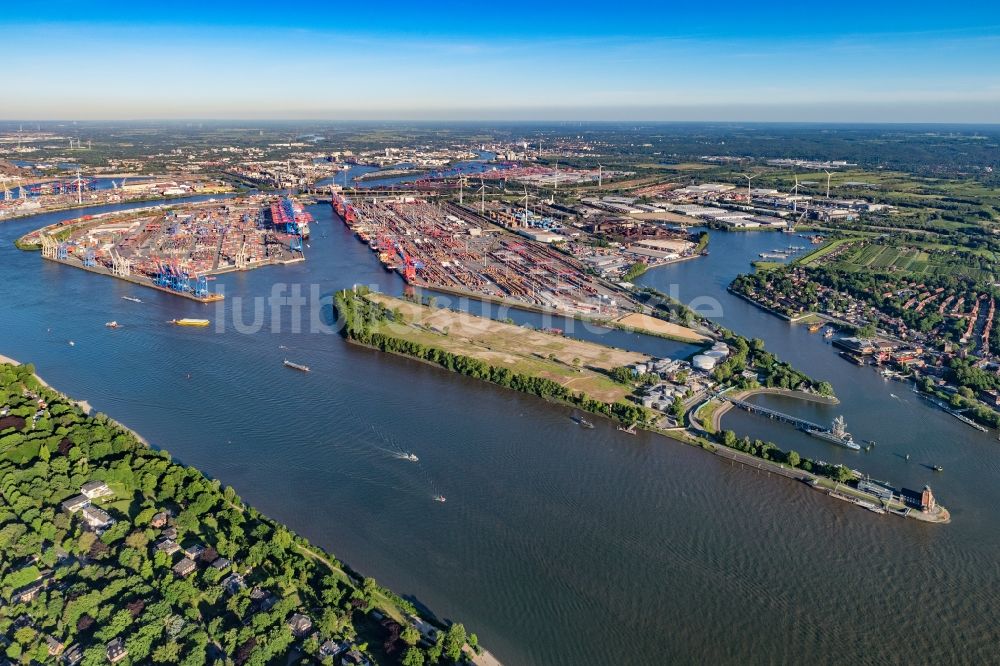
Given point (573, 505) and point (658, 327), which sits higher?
point (658, 327)

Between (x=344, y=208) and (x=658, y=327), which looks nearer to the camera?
(x=658, y=327)

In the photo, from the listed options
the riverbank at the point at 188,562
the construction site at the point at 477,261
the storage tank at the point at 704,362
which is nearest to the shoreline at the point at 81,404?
the riverbank at the point at 188,562

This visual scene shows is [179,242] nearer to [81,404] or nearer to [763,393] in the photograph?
[81,404]

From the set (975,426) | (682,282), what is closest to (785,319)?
(682,282)

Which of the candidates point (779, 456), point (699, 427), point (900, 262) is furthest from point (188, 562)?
point (900, 262)

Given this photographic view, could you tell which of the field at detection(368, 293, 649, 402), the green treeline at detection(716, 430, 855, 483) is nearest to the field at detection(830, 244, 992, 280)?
the field at detection(368, 293, 649, 402)

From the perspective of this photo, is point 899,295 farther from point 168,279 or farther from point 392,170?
point 392,170
